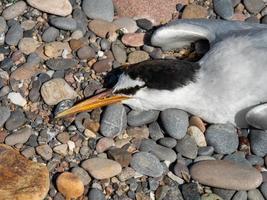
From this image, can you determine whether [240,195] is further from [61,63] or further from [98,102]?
[61,63]

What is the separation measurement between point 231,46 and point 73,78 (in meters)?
1.17

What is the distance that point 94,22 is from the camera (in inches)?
197

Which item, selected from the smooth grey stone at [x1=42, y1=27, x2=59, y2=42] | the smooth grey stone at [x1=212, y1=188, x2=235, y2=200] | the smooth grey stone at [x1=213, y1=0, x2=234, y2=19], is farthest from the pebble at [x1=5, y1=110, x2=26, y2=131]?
the smooth grey stone at [x1=213, y1=0, x2=234, y2=19]

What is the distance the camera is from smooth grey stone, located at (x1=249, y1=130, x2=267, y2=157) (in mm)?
4223

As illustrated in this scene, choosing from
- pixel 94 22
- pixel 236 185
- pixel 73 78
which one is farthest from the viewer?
pixel 94 22

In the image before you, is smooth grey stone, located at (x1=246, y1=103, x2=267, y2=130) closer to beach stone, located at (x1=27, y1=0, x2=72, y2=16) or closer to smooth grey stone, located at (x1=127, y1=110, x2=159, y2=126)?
smooth grey stone, located at (x1=127, y1=110, x2=159, y2=126)

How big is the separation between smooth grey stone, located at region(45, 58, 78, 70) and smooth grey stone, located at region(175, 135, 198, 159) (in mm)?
1036

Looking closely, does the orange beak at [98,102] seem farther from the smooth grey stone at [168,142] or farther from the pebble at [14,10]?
the pebble at [14,10]

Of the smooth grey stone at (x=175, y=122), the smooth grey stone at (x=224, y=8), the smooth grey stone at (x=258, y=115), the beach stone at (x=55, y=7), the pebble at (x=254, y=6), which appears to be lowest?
the smooth grey stone at (x=175, y=122)

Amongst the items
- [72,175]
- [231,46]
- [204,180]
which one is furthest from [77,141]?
[231,46]

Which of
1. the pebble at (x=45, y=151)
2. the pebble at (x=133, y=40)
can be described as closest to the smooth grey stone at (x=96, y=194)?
the pebble at (x=45, y=151)

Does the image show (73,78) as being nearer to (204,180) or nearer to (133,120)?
(133,120)

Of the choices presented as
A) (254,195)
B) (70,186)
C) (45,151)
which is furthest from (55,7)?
(254,195)

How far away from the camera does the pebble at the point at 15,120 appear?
4367mm
